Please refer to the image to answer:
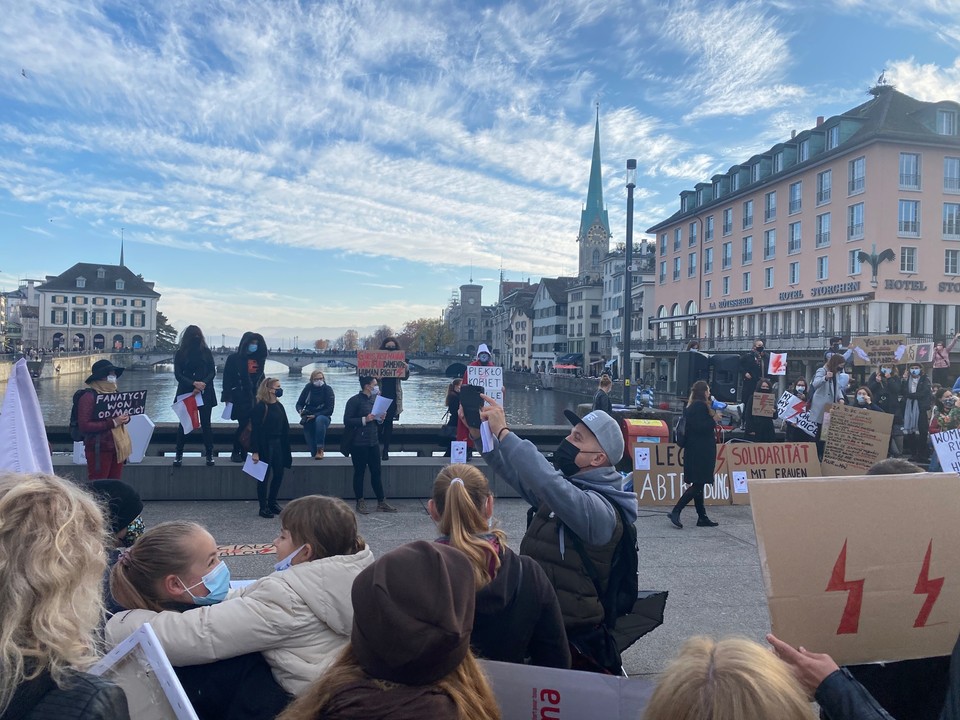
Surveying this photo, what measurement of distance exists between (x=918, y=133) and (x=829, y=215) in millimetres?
6787

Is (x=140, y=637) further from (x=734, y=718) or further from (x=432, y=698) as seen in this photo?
(x=734, y=718)

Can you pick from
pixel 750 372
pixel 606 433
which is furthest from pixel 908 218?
pixel 606 433

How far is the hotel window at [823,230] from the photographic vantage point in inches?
1829

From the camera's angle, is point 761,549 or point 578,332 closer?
point 761,549

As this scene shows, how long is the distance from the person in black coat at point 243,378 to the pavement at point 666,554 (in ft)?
3.80

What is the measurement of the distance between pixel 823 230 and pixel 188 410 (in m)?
47.7

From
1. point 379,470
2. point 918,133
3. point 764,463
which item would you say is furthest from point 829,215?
point 379,470

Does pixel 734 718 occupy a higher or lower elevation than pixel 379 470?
higher

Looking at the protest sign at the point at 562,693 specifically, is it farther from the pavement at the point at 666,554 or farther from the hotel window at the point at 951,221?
the hotel window at the point at 951,221

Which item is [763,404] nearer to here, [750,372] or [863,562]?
[750,372]

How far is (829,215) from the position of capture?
152 feet

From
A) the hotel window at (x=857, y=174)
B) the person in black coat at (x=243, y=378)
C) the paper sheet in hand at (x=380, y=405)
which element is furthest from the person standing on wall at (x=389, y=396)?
the hotel window at (x=857, y=174)

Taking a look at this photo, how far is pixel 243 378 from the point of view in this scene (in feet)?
31.2

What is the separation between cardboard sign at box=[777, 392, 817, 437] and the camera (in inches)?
434
